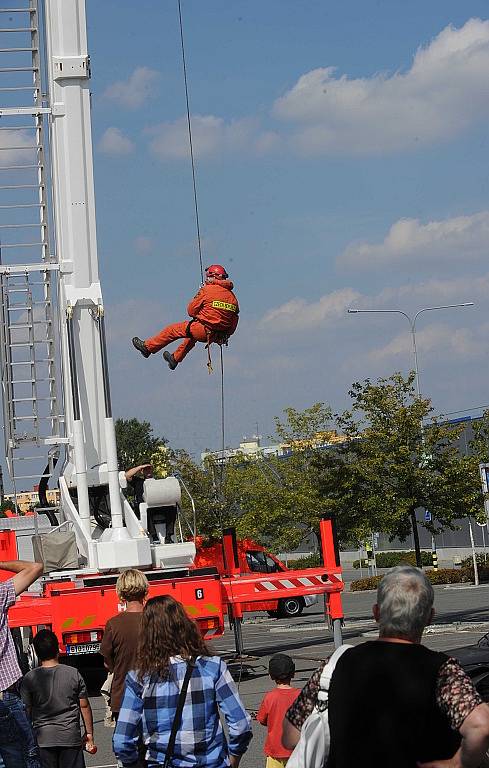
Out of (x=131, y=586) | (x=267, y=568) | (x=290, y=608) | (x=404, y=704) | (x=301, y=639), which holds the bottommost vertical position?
(x=301, y=639)

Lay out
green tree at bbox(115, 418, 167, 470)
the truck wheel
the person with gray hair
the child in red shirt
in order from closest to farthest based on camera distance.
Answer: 1. the person with gray hair
2. the child in red shirt
3. the truck wheel
4. green tree at bbox(115, 418, 167, 470)

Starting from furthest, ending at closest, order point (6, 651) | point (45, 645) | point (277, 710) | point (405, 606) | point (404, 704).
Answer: point (45, 645) → point (277, 710) → point (6, 651) → point (405, 606) → point (404, 704)

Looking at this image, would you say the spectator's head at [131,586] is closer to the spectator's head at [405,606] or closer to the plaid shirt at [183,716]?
the plaid shirt at [183,716]

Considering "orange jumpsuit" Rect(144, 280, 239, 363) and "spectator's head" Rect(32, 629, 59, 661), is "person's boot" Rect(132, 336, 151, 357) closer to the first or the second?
"orange jumpsuit" Rect(144, 280, 239, 363)

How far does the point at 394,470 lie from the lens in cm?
2880

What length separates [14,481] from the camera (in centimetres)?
1548

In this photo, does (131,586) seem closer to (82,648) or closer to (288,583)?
(82,648)

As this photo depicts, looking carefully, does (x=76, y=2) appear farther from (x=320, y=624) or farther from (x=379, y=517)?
(x=320, y=624)

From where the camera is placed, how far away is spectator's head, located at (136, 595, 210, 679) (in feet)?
16.7

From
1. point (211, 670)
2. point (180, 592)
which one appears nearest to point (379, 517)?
point (180, 592)

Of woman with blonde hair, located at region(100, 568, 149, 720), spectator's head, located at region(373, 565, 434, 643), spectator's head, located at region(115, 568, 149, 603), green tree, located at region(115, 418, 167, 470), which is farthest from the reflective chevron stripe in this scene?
green tree, located at region(115, 418, 167, 470)

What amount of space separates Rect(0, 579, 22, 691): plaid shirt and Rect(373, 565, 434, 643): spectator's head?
298cm

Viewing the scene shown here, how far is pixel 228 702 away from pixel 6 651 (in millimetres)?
2056

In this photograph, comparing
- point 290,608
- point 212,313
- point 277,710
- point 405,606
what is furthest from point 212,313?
point 290,608
